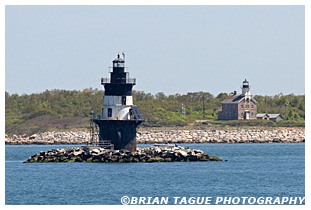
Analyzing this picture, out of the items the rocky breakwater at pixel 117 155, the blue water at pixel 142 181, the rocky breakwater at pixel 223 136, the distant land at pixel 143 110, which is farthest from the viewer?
the distant land at pixel 143 110

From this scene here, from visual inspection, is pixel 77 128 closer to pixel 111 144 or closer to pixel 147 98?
pixel 147 98

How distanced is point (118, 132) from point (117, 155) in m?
2.10

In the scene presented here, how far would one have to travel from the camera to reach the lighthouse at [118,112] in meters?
61.2

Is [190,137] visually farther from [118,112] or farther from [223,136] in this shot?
[118,112]

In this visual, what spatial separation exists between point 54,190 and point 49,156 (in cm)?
1584

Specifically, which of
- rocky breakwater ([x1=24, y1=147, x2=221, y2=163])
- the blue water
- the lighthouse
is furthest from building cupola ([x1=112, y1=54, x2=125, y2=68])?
the blue water

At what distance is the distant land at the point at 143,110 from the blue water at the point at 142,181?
6272 cm

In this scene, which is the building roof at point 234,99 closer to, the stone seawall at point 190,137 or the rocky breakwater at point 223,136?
the rocky breakwater at point 223,136

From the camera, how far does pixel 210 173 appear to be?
180ft

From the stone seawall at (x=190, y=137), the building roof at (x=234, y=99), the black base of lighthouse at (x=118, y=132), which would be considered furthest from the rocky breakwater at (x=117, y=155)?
the building roof at (x=234, y=99)

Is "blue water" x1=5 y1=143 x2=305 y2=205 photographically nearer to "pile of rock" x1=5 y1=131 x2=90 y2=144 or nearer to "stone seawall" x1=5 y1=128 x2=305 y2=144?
"pile of rock" x1=5 y1=131 x2=90 y2=144

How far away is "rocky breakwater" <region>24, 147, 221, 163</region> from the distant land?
6066cm

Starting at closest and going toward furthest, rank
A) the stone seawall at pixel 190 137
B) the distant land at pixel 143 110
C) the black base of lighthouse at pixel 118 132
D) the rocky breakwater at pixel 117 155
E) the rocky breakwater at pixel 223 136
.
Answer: the rocky breakwater at pixel 117 155 → the black base of lighthouse at pixel 118 132 → the stone seawall at pixel 190 137 → the rocky breakwater at pixel 223 136 → the distant land at pixel 143 110
